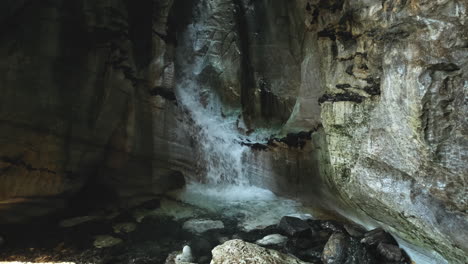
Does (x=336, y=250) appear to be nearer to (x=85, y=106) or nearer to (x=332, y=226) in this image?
(x=332, y=226)

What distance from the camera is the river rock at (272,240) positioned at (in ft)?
17.0

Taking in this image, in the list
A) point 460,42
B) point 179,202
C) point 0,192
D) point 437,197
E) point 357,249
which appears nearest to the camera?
point 460,42

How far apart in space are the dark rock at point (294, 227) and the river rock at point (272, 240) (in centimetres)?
19

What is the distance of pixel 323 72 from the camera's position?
5.86 meters

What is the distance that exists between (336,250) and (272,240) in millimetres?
1154

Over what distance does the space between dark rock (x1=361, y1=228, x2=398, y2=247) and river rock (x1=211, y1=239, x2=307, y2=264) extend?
4.36 feet

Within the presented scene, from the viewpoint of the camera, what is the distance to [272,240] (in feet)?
17.3

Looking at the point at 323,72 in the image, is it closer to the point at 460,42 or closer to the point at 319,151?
the point at 319,151

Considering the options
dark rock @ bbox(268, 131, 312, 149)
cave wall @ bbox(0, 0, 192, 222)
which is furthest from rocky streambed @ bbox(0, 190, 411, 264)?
dark rock @ bbox(268, 131, 312, 149)

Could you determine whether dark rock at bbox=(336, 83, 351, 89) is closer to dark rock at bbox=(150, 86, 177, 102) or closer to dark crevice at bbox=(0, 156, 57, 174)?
dark rock at bbox=(150, 86, 177, 102)

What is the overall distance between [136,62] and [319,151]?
4.78 m

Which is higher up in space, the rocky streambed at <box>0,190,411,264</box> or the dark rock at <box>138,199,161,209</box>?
the dark rock at <box>138,199,161,209</box>

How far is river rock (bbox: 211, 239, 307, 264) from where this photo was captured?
13.0 feet

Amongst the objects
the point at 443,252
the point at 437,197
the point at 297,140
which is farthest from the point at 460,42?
the point at 297,140
